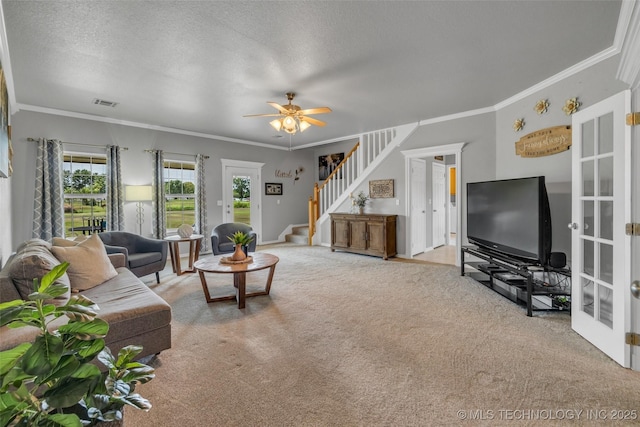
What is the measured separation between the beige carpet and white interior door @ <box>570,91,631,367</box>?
0.72 feet

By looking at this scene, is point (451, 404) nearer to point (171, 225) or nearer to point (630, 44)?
point (630, 44)

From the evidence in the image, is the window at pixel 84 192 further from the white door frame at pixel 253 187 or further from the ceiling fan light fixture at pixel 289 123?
the ceiling fan light fixture at pixel 289 123

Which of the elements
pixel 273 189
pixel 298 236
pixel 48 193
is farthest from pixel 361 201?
pixel 48 193

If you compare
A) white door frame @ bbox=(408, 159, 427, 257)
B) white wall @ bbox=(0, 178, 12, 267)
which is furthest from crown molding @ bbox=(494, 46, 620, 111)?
white wall @ bbox=(0, 178, 12, 267)

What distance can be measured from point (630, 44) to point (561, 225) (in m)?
2.10

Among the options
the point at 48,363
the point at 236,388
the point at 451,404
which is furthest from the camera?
the point at 236,388

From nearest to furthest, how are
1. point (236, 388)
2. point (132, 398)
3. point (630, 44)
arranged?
point (132, 398)
point (236, 388)
point (630, 44)

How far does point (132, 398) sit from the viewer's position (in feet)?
2.86

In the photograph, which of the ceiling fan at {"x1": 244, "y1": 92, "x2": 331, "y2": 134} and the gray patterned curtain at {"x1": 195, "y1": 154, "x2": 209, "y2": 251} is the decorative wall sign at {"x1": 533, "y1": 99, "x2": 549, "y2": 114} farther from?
the gray patterned curtain at {"x1": 195, "y1": 154, "x2": 209, "y2": 251}

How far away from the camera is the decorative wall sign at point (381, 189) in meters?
6.12

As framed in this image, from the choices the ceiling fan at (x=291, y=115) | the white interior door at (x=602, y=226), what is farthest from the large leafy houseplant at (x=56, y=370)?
the ceiling fan at (x=291, y=115)

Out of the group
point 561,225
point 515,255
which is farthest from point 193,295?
point 561,225

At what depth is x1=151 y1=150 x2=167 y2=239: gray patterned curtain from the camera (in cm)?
553

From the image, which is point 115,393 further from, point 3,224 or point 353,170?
point 353,170
